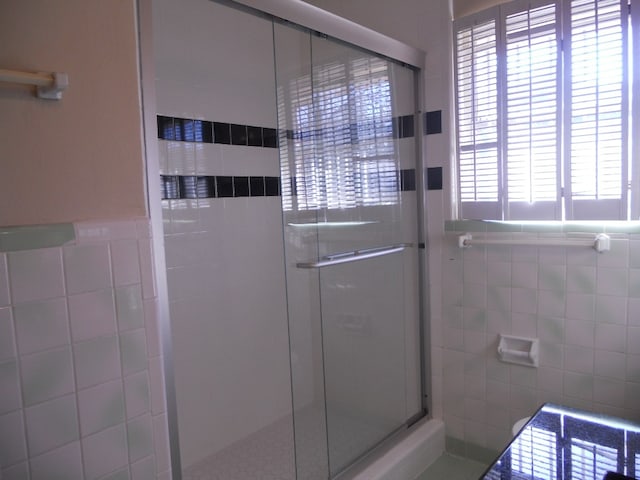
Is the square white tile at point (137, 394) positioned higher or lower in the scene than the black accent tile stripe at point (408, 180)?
lower

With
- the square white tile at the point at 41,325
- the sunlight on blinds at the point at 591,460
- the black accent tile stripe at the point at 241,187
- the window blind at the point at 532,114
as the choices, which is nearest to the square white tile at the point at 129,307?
the square white tile at the point at 41,325

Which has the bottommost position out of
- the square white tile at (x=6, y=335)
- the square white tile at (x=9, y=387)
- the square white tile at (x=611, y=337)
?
the square white tile at (x=611, y=337)

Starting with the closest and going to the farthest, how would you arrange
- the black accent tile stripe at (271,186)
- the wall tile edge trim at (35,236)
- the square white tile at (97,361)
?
the wall tile edge trim at (35,236) < the square white tile at (97,361) < the black accent tile stripe at (271,186)

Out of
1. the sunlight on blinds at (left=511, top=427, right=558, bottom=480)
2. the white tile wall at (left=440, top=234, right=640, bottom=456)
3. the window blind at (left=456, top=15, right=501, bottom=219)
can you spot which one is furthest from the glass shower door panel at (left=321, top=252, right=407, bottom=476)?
the sunlight on blinds at (left=511, top=427, right=558, bottom=480)

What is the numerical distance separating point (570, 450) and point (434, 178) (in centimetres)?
151

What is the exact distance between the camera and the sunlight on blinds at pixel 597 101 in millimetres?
1771

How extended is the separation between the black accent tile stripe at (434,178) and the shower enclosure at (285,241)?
0.07 meters

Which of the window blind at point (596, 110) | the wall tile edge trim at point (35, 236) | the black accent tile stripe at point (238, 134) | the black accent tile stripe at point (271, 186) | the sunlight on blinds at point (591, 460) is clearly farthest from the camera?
the black accent tile stripe at point (271, 186)

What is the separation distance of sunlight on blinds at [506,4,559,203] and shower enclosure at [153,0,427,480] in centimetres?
45

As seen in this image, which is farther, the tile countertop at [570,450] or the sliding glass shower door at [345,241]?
the sliding glass shower door at [345,241]

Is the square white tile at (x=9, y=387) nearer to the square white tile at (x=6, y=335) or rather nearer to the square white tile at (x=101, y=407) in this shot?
the square white tile at (x=6, y=335)

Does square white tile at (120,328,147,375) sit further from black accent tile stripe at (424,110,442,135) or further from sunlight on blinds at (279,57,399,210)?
black accent tile stripe at (424,110,442,135)

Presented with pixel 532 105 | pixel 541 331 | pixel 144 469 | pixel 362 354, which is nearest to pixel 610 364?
pixel 541 331

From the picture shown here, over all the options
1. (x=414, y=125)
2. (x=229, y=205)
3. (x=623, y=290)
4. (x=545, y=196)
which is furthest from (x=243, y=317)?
(x=623, y=290)
